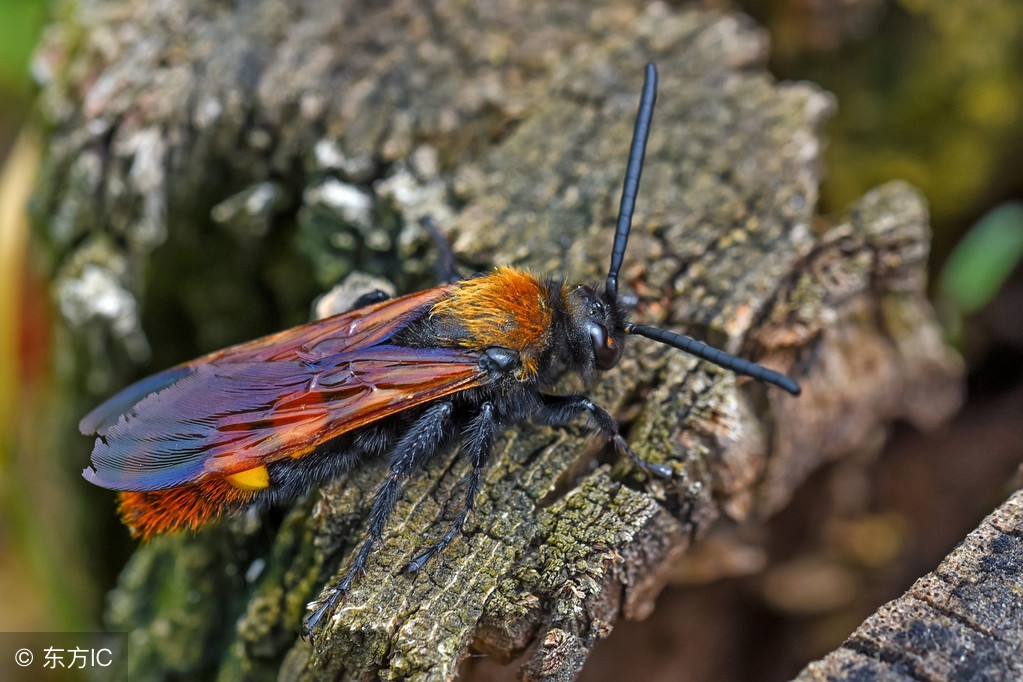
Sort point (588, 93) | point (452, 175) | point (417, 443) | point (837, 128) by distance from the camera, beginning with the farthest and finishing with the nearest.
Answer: point (837, 128) → point (588, 93) → point (452, 175) → point (417, 443)

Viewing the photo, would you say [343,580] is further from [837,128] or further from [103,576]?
[837,128]

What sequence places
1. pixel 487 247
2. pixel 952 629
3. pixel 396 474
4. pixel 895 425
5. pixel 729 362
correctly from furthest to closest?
pixel 895 425
pixel 487 247
pixel 396 474
pixel 729 362
pixel 952 629

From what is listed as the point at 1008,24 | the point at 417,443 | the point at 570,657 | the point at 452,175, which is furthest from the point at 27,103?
the point at 1008,24

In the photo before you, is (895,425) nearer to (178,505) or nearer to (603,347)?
(603,347)

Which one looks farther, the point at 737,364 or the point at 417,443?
the point at 417,443
